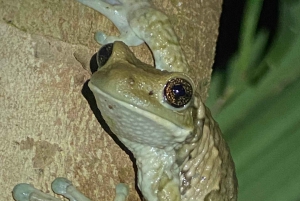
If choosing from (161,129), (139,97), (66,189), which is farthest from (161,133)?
(66,189)

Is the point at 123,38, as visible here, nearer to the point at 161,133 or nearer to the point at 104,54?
the point at 104,54

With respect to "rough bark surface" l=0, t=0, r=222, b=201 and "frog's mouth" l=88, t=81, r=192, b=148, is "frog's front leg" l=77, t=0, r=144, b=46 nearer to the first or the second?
"rough bark surface" l=0, t=0, r=222, b=201

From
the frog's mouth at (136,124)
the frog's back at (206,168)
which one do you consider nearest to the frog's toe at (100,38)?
the frog's mouth at (136,124)

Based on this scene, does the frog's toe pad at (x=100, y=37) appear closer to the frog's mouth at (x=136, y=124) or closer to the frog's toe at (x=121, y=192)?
the frog's mouth at (x=136, y=124)

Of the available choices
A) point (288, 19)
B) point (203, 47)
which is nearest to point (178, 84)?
point (203, 47)

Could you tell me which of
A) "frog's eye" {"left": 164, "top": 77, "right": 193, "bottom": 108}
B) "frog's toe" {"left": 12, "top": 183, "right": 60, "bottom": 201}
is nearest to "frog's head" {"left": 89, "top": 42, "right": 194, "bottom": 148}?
"frog's eye" {"left": 164, "top": 77, "right": 193, "bottom": 108}

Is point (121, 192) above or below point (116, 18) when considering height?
below

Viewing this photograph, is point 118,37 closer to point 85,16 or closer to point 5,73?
point 85,16

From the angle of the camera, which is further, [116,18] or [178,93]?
[116,18]
